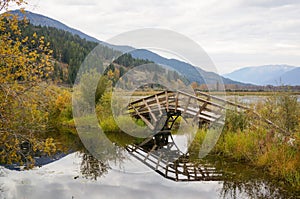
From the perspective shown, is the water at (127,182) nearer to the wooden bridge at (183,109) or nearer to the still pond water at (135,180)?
the still pond water at (135,180)

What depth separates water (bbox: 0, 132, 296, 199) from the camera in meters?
7.93

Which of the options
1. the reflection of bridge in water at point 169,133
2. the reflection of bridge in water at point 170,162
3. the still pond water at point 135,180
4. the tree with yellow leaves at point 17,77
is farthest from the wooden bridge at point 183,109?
the tree with yellow leaves at point 17,77

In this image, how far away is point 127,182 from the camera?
9141mm

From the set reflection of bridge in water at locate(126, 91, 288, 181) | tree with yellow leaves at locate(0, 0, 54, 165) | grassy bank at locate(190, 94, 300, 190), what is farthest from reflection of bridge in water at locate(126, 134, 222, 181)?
tree with yellow leaves at locate(0, 0, 54, 165)

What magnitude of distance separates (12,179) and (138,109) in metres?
9.67

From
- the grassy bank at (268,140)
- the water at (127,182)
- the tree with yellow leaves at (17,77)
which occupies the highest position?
the tree with yellow leaves at (17,77)

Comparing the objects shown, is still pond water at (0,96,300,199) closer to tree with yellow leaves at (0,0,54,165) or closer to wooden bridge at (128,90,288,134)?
tree with yellow leaves at (0,0,54,165)

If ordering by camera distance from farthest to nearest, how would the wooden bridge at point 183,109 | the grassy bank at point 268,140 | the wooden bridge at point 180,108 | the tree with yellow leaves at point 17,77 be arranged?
the wooden bridge at point 180,108 → the wooden bridge at point 183,109 → the grassy bank at point 268,140 → the tree with yellow leaves at point 17,77

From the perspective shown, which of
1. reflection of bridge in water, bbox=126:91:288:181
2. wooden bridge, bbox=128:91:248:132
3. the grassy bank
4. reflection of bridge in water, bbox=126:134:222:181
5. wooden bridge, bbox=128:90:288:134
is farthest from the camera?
wooden bridge, bbox=128:91:248:132

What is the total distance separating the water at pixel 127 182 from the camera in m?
7.93

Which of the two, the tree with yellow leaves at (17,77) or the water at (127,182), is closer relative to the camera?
the tree with yellow leaves at (17,77)

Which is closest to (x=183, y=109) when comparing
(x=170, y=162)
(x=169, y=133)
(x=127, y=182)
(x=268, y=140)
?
(x=169, y=133)

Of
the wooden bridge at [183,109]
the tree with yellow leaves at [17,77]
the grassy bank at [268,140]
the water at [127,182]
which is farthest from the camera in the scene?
the wooden bridge at [183,109]

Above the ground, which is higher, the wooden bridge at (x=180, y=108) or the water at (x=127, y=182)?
the wooden bridge at (x=180, y=108)
